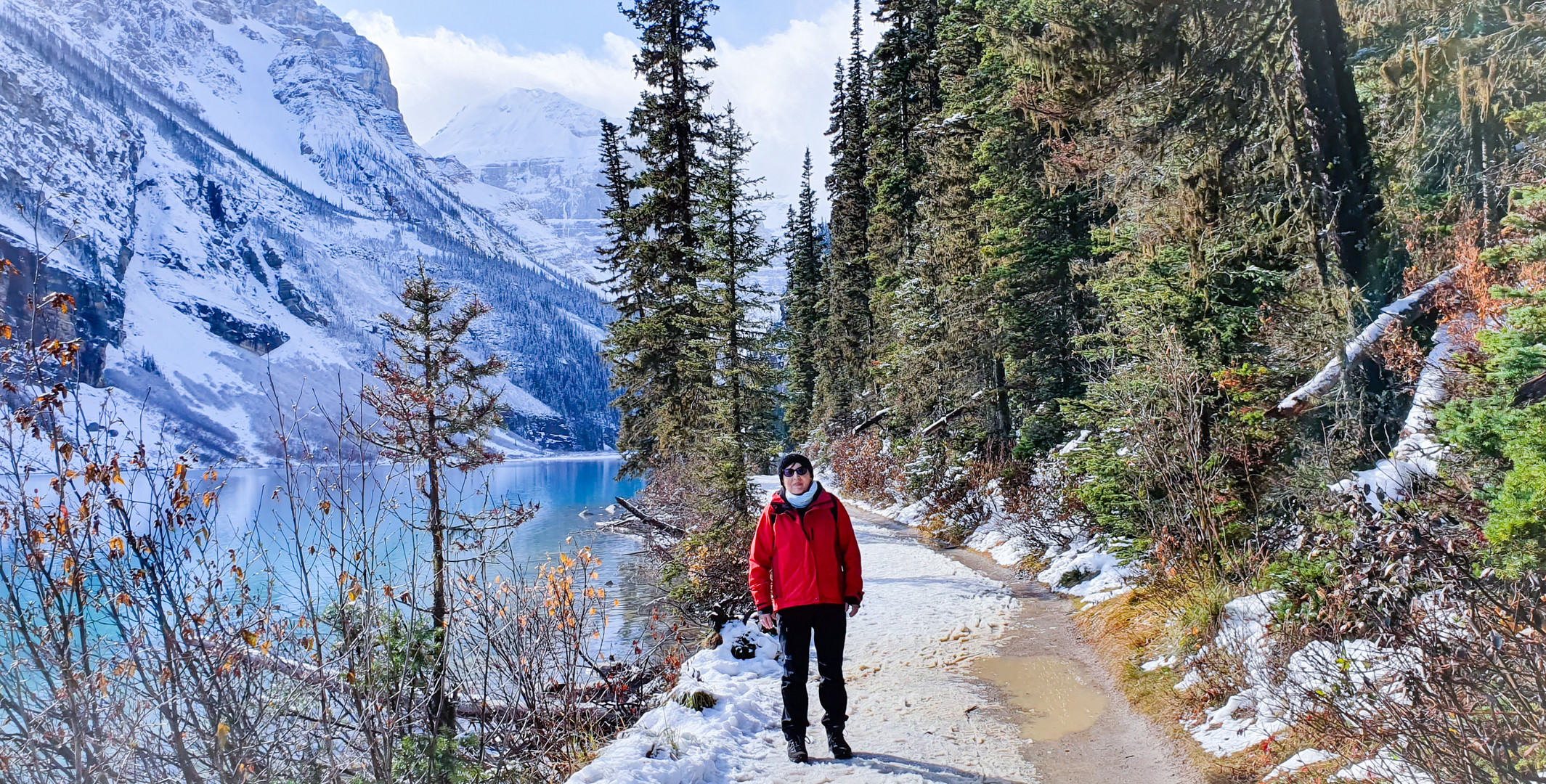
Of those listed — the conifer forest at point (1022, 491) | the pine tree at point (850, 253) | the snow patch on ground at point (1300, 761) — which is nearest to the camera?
the conifer forest at point (1022, 491)

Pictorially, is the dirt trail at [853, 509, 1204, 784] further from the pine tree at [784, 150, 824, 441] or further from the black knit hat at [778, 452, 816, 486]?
the pine tree at [784, 150, 824, 441]

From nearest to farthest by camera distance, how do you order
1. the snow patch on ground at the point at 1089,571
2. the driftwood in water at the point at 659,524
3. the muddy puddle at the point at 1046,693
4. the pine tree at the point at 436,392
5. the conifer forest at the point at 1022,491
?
1. the conifer forest at the point at 1022,491
2. the muddy puddle at the point at 1046,693
3. the snow patch on ground at the point at 1089,571
4. the pine tree at the point at 436,392
5. the driftwood in water at the point at 659,524

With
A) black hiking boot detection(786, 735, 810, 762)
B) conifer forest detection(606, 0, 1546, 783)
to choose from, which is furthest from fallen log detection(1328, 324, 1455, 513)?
black hiking boot detection(786, 735, 810, 762)

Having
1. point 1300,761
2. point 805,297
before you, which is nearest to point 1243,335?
point 1300,761

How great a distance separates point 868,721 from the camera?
5.59 m

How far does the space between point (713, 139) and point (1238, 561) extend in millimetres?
13761

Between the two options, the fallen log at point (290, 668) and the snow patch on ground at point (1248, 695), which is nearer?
the fallen log at point (290, 668)

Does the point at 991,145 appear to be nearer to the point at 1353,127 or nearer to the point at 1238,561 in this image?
the point at 1353,127

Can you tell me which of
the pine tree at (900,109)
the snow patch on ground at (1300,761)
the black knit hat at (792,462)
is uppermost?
the pine tree at (900,109)

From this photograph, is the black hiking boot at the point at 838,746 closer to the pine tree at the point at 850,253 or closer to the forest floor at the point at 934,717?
the forest floor at the point at 934,717

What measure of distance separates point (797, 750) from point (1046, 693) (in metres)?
2.49

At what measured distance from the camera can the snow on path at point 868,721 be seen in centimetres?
449

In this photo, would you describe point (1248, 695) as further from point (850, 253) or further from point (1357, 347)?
point (850, 253)

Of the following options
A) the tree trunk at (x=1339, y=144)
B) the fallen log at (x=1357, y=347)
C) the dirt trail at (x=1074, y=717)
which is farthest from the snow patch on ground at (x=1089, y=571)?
the tree trunk at (x=1339, y=144)
